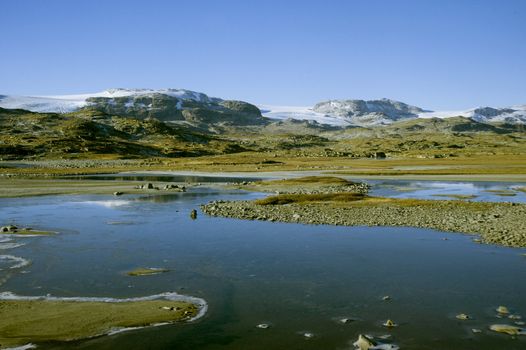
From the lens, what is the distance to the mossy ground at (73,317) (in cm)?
1474

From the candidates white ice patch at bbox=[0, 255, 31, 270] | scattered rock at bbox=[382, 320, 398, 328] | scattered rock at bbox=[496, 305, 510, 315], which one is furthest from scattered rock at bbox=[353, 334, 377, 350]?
white ice patch at bbox=[0, 255, 31, 270]

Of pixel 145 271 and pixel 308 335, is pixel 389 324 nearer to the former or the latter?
pixel 308 335

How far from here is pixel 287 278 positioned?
2103 centimetres

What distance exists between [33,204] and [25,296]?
34048 mm

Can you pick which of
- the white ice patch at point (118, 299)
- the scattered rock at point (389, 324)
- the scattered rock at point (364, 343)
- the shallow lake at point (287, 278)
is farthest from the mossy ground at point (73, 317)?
the scattered rock at point (389, 324)

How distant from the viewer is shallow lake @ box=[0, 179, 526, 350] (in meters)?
14.8

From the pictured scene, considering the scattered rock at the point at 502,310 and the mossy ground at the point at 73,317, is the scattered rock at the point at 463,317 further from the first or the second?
the mossy ground at the point at 73,317

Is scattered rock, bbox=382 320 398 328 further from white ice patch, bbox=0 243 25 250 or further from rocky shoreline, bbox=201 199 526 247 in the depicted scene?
white ice patch, bbox=0 243 25 250

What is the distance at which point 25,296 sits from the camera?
18250mm

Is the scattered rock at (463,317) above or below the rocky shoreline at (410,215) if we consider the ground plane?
below

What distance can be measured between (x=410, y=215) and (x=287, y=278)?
20.6 meters

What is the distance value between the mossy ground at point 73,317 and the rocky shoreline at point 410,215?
2002cm

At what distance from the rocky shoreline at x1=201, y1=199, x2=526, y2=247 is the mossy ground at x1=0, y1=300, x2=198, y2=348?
20.0m

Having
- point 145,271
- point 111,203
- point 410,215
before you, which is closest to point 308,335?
point 145,271
